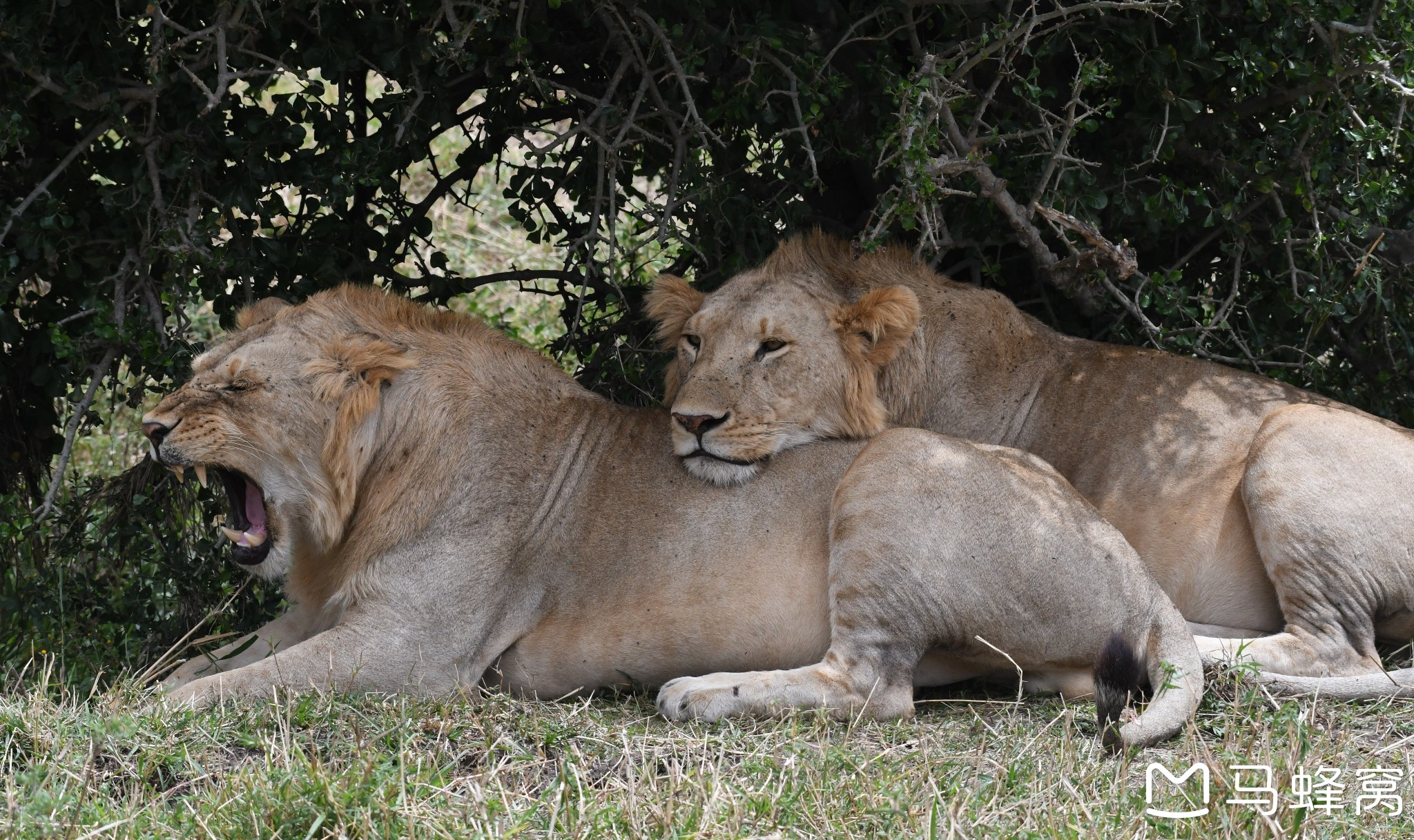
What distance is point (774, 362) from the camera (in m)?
4.83

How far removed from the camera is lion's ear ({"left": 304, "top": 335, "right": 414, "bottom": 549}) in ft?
14.7

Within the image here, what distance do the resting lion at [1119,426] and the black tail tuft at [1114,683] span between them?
0.72 m

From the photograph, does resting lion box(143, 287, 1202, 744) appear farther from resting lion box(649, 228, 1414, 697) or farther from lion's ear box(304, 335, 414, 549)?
resting lion box(649, 228, 1414, 697)

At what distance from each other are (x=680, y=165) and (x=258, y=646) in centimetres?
211

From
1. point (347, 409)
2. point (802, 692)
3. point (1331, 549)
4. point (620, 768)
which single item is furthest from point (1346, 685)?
point (347, 409)

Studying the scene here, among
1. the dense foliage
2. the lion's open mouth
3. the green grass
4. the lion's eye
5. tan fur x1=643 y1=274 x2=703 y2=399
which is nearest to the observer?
the green grass

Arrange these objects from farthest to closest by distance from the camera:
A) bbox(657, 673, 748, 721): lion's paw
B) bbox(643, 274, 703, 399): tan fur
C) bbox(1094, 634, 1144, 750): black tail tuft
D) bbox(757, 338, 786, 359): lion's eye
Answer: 1. bbox(643, 274, 703, 399): tan fur
2. bbox(757, 338, 786, 359): lion's eye
3. bbox(657, 673, 748, 721): lion's paw
4. bbox(1094, 634, 1144, 750): black tail tuft

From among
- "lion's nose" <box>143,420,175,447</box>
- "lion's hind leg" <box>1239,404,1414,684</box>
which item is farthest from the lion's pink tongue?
"lion's hind leg" <box>1239,404,1414,684</box>

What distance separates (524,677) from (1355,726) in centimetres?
237

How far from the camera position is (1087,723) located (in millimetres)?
4258

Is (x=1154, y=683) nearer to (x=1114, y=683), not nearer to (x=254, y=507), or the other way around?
(x=1114, y=683)

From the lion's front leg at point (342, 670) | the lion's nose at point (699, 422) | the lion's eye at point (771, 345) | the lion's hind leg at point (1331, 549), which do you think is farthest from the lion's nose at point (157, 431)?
the lion's hind leg at point (1331, 549)

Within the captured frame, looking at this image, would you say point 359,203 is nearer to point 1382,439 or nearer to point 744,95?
point 744,95

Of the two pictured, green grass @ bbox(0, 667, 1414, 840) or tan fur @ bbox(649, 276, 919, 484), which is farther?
tan fur @ bbox(649, 276, 919, 484)
